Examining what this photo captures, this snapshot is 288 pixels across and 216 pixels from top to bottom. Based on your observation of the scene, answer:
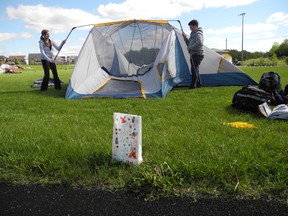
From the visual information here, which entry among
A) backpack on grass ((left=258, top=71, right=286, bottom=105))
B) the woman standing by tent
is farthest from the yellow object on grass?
the woman standing by tent

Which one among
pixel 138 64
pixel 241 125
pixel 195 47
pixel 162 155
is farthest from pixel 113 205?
pixel 138 64

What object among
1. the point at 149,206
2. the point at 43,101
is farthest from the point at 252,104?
the point at 43,101

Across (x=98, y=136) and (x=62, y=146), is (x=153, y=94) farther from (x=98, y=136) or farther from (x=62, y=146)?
(x=62, y=146)

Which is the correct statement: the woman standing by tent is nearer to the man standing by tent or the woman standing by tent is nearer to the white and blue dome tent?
the white and blue dome tent

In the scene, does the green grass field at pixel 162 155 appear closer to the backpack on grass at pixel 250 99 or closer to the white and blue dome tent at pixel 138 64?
the backpack on grass at pixel 250 99

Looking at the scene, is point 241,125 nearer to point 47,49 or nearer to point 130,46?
point 130,46

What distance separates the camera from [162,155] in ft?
8.03

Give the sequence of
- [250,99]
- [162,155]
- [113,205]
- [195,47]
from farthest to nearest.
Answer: [195,47] < [250,99] < [162,155] < [113,205]

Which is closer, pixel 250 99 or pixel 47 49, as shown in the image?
pixel 250 99

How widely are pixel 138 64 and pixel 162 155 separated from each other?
6207 mm

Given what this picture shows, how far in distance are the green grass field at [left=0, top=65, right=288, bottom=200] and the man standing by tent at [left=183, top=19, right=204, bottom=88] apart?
11.3 ft

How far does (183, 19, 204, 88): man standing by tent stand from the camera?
715 centimetres

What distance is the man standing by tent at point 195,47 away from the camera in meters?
7.15

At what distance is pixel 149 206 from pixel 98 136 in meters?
1.39
